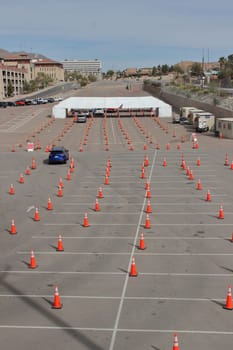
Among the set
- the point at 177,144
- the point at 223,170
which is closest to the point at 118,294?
the point at 223,170

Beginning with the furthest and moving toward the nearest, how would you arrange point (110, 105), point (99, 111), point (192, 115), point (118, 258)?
point (110, 105) < point (99, 111) < point (192, 115) < point (118, 258)

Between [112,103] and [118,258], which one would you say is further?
[112,103]

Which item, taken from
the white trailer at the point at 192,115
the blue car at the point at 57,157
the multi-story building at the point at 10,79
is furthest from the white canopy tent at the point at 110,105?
the multi-story building at the point at 10,79

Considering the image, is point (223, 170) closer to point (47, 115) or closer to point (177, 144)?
point (177, 144)

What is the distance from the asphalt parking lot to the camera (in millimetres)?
9859

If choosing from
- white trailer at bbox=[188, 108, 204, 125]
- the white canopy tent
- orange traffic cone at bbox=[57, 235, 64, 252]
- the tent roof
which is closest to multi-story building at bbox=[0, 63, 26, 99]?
the tent roof

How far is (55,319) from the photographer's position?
1035cm

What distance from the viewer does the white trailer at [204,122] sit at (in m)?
48.7

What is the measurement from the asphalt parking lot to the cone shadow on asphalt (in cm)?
2

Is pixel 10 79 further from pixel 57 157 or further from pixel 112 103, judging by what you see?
pixel 57 157

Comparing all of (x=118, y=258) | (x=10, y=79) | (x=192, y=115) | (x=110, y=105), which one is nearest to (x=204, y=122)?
(x=192, y=115)

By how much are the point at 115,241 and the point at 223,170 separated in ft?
48.6

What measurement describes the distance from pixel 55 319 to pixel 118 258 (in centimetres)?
419

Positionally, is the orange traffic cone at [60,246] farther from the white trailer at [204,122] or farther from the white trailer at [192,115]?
the white trailer at [192,115]
